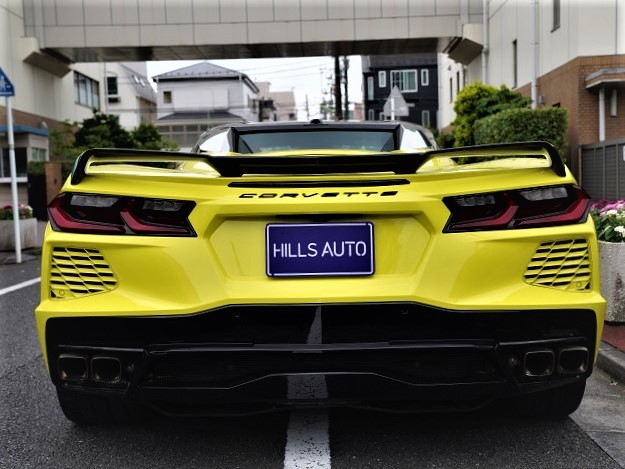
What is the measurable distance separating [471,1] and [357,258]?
21504mm

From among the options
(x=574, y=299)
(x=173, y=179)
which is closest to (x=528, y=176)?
(x=574, y=299)

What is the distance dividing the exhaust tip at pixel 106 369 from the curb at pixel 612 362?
9.53ft

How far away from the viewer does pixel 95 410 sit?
3205 millimetres

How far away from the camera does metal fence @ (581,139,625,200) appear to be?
11.7m

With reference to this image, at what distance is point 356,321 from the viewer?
2520mm

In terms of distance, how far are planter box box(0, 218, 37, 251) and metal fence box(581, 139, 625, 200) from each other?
10.7 metres

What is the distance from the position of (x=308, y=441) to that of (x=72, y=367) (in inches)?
42.4

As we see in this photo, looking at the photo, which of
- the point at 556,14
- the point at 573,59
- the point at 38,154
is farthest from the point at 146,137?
the point at 573,59

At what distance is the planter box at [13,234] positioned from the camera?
507 inches

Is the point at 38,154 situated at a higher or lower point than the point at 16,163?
higher

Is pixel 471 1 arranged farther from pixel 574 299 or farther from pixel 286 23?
pixel 574 299

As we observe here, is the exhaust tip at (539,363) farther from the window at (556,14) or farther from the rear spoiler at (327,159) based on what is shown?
the window at (556,14)

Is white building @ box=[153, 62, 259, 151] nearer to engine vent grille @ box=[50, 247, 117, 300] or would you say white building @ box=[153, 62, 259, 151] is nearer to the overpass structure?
the overpass structure

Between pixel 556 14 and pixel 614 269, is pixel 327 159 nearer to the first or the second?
pixel 614 269
